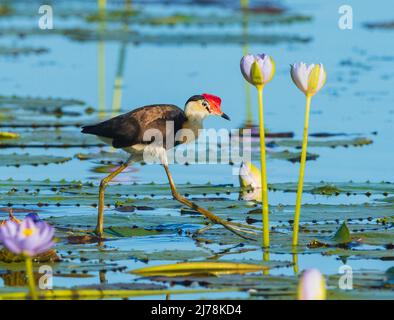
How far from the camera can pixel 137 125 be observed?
7.61 metres

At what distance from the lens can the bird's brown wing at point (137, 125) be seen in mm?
7578

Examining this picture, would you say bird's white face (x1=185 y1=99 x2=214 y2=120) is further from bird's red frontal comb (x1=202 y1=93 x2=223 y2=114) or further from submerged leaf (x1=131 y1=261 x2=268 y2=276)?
submerged leaf (x1=131 y1=261 x2=268 y2=276)

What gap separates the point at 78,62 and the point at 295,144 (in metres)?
→ 7.83

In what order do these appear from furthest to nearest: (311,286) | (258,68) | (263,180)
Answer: (263,180) < (258,68) < (311,286)

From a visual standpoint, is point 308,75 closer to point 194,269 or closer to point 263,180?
point 263,180

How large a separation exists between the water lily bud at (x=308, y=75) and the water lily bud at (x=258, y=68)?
0.48 ft

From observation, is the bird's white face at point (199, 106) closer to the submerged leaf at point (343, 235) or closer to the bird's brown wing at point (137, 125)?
the bird's brown wing at point (137, 125)

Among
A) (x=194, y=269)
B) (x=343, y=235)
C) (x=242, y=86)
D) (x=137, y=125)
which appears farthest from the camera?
(x=242, y=86)

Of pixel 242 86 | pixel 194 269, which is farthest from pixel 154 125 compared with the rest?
pixel 242 86

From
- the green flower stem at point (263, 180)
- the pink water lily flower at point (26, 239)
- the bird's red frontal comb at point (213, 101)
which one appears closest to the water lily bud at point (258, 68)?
the green flower stem at point (263, 180)

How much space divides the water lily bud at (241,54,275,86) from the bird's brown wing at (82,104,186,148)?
1.10 m

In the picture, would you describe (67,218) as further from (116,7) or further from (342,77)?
(116,7)

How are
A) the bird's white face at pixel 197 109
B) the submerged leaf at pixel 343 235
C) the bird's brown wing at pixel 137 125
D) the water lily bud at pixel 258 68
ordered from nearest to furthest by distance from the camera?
the water lily bud at pixel 258 68 < the submerged leaf at pixel 343 235 < the bird's brown wing at pixel 137 125 < the bird's white face at pixel 197 109

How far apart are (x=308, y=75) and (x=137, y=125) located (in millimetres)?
1398
